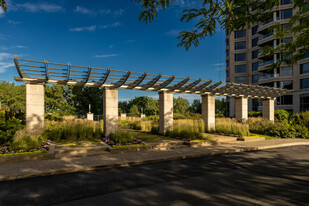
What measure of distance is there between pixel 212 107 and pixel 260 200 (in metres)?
12.8

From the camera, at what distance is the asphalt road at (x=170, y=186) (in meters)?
4.21

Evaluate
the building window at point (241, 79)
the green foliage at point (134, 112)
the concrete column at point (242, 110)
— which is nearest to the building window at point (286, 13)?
the building window at point (241, 79)

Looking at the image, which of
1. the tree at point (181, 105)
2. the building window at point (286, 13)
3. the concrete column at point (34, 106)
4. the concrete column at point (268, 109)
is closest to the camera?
the concrete column at point (34, 106)

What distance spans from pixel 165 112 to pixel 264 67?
102 feet

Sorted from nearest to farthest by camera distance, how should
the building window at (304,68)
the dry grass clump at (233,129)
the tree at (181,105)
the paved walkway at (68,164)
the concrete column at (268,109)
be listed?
the paved walkway at (68,164), the dry grass clump at (233,129), the concrete column at (268,109), the building window at (304,68), the tree at (181,105)

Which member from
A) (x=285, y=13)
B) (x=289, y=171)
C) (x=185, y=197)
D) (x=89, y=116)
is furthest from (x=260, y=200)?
(x=285, y=13)

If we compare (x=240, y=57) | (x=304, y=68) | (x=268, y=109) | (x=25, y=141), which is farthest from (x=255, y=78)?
(x=25, y=141)

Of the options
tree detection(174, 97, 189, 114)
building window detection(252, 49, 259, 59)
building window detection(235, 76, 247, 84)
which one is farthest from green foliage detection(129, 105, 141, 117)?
building window detection(252, 49, 259, 59)

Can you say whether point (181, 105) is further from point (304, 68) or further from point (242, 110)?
point (242, 110)

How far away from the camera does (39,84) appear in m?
10.6

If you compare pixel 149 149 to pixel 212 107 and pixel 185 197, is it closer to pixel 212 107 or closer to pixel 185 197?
pixel 185 197

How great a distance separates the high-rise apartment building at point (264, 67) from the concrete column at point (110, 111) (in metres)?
25.3

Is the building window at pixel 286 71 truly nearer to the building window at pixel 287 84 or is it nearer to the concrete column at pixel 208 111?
the building window at pixel 287 84

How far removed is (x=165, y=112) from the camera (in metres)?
14.1
